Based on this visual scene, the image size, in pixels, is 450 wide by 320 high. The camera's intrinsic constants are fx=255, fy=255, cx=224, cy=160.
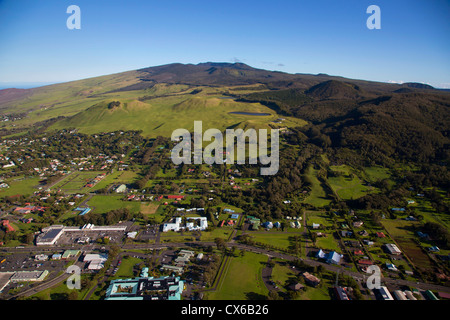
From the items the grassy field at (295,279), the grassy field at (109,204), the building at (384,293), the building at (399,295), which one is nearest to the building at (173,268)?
the grassy field at (295,279)

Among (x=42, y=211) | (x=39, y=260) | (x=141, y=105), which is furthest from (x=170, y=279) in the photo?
(x=141, y=105)

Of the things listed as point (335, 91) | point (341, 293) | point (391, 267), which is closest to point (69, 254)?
point (341, 293)

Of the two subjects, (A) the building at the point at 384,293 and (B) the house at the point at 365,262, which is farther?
(B) the house at the point at 365,262

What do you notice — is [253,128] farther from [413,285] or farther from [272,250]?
[413,285]

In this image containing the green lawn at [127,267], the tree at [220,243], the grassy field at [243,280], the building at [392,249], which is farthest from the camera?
the tree at [220,243]

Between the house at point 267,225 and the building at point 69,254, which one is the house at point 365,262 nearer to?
the house at point 267,225

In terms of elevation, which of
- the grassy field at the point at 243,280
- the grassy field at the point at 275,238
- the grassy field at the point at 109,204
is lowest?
the grassy field at the point at 243,280

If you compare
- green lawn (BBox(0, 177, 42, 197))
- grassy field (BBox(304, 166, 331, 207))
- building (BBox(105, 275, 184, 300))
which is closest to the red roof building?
green lawn (BBox(0, 177, 42, 197))
